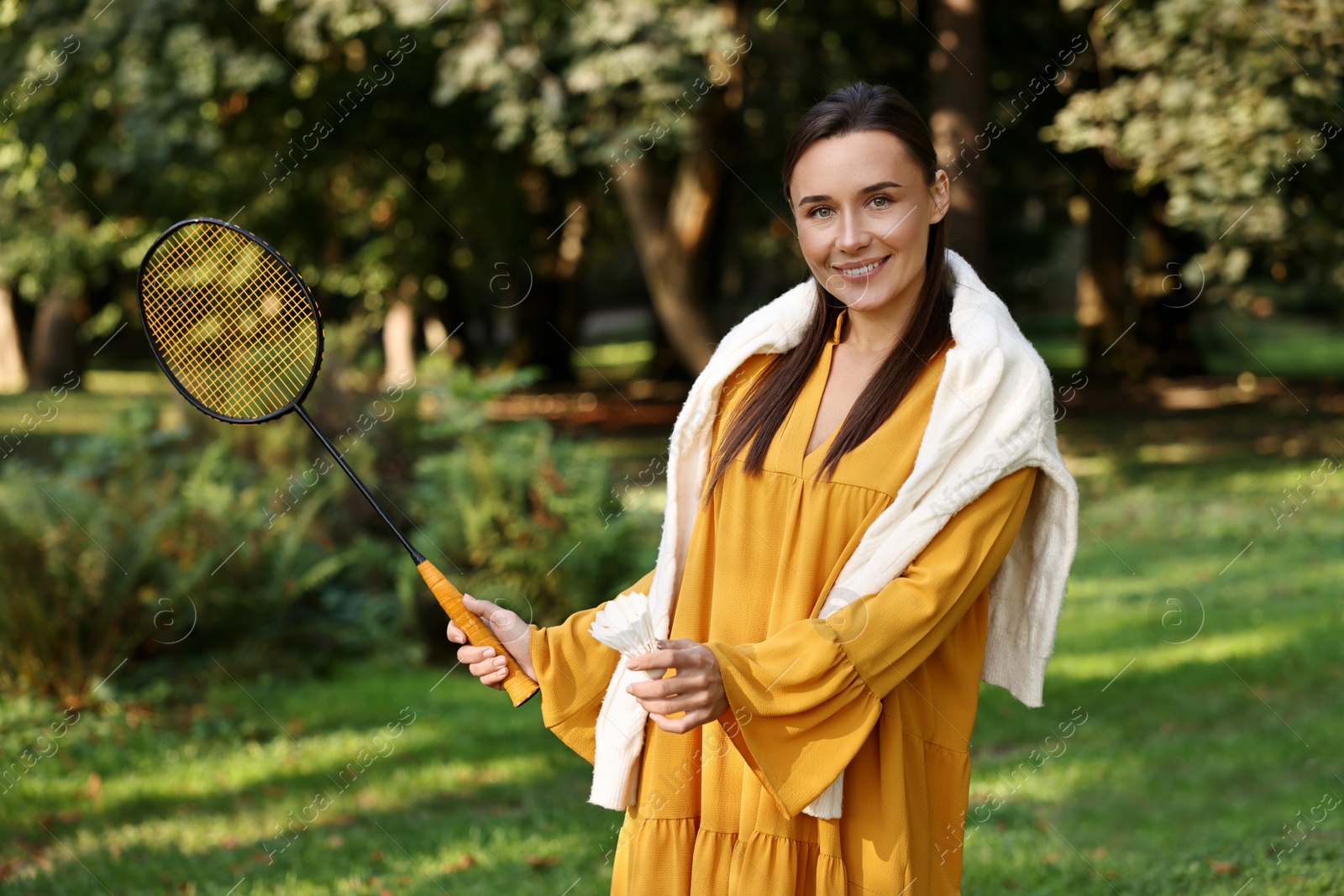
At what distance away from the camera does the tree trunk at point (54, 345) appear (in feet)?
82.8

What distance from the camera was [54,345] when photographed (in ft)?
82.9

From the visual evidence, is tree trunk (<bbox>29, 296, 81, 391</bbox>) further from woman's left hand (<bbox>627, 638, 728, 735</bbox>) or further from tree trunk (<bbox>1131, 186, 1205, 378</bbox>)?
woman's left hand (<bbox>627, 638, 728, 735</bbox>)

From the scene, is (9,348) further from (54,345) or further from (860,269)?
(860,269)

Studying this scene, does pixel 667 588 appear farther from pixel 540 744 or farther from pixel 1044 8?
pixel 1044 8

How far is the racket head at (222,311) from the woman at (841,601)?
2.98 feet

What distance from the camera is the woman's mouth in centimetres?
226

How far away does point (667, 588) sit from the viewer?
2447 millimetres

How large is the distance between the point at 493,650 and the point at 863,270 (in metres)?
1.00

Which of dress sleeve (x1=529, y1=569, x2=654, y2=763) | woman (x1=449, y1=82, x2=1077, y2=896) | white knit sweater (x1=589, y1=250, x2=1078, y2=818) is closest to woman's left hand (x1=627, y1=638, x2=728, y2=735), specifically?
woman (x1=449, y1=82, x2=1077, y2=896)

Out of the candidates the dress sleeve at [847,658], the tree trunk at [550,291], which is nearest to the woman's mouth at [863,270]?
the dress sleeve at [847,658]

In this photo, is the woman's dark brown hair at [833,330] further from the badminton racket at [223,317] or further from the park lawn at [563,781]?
the park lawn at [563,781]

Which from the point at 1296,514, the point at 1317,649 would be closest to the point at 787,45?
the point at 1296,514

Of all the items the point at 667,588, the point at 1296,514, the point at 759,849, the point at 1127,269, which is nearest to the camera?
the point at 759,849

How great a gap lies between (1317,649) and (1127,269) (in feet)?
51.5
